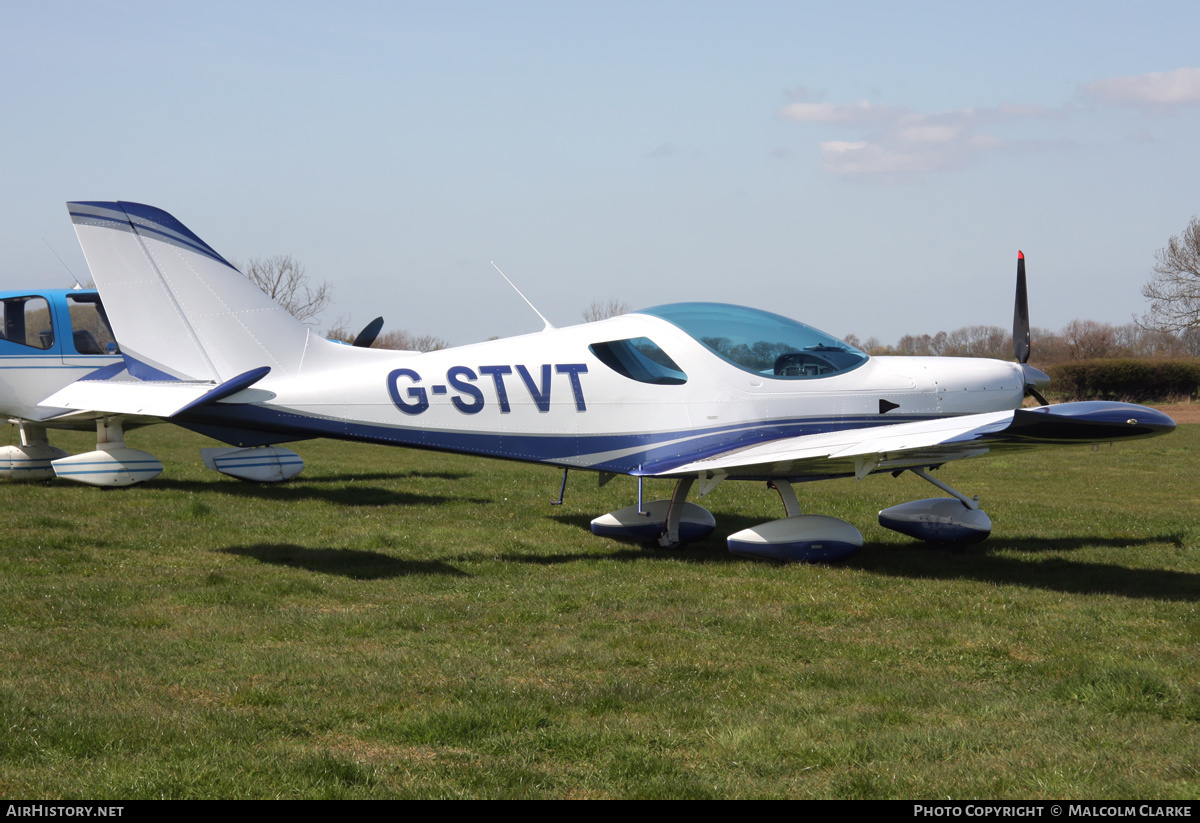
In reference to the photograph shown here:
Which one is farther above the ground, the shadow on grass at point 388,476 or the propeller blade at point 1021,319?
the propeller blade at point 1021,319

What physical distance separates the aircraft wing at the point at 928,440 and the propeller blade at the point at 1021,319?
7.69 feet

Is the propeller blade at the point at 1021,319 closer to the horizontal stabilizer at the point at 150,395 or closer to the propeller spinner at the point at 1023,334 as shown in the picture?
the propeller spinner at the point at 1023,334

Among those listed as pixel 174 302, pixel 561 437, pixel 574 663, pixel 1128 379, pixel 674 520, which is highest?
pixel 174 302

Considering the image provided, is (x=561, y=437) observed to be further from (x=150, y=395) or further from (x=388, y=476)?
(x=388, y=476)

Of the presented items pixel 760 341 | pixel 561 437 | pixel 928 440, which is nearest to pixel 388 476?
pixel 561 437

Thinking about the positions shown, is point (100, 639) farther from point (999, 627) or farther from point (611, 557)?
point (999, 627)

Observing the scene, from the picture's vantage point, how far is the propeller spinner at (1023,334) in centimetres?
1023

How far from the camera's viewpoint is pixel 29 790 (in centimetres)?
370

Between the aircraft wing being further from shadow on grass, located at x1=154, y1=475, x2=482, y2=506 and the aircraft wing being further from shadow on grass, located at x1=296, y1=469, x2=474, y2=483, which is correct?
shadow on grass, located at x1=296, y1=469, x2=474, y2=483

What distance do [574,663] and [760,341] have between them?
4.51 metres

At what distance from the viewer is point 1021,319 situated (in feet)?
34.5

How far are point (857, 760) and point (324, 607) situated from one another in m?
4.24

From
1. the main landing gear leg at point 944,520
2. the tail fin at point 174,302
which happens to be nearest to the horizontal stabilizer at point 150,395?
the tail fin at point 174,302
